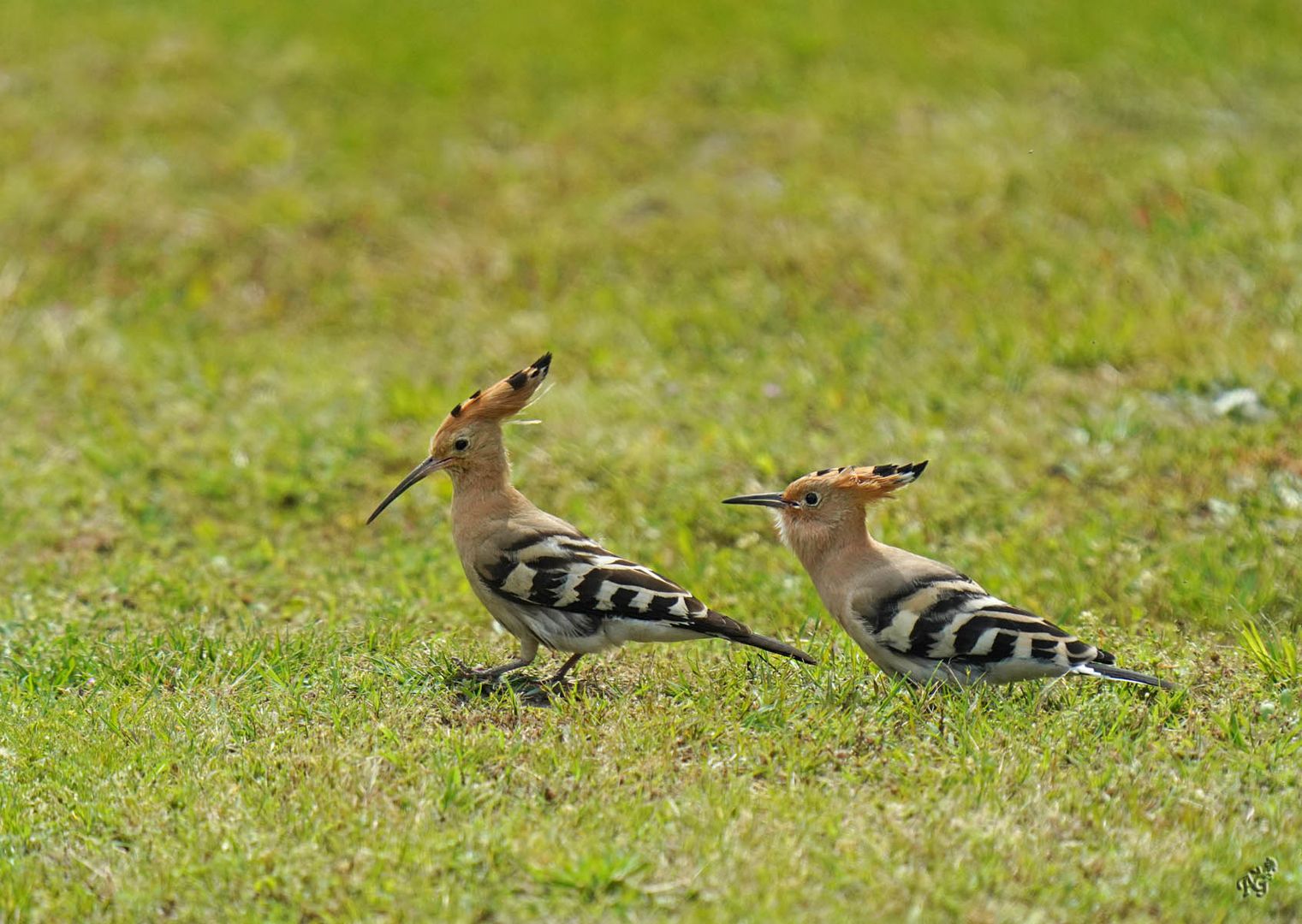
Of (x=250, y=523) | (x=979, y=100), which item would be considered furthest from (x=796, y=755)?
(x=979, y=100)

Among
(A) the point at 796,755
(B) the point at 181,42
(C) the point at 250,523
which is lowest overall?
(C) the point at 250,523

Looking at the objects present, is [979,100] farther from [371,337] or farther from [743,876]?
[743,876]

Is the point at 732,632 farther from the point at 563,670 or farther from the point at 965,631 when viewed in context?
the point at 965,631

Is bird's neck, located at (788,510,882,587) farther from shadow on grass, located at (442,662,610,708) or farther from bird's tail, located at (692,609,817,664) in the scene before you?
shadow on grass, located at (442,662,610,708)

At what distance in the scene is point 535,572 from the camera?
5477mm

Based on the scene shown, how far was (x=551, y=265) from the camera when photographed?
1051cm

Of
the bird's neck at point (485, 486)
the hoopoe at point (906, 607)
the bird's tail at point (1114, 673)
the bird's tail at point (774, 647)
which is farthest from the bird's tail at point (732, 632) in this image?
the bird's neck at point (485, 486)

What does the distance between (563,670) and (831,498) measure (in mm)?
1115

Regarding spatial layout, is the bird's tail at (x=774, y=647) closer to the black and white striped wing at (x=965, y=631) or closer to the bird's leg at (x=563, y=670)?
the black and white striped wing at (x=965, y=631)

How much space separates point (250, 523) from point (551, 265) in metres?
3.50

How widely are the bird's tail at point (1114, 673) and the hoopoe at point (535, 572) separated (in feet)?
2.87

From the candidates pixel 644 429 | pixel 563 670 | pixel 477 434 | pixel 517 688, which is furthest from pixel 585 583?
pixel 644 429

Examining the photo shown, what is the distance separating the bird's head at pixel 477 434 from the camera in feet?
19.1

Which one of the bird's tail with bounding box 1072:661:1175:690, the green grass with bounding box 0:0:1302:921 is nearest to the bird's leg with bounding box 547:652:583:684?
the green grass with bounding box 0:0:1302:921
